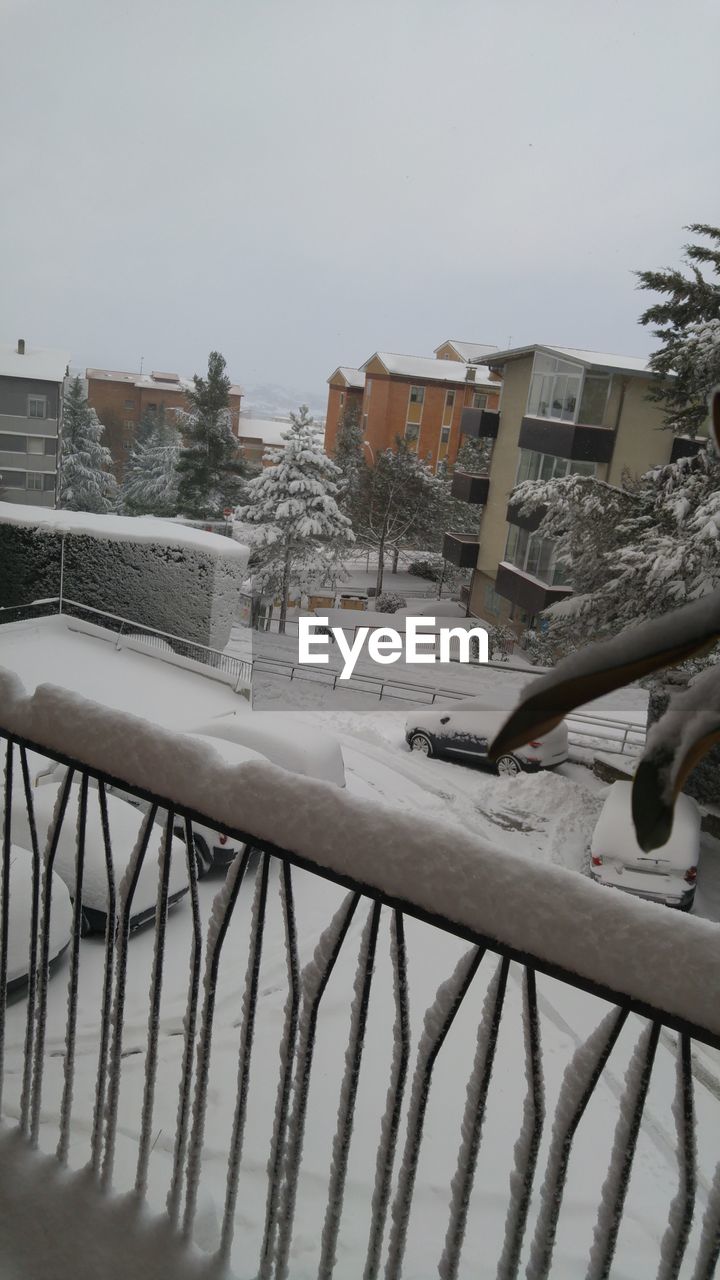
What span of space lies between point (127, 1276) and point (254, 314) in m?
5.87

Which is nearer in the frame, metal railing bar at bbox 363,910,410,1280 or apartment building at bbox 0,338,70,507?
metal railing bar at bbox 363,910,410,1280

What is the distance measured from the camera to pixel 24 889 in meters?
1.62

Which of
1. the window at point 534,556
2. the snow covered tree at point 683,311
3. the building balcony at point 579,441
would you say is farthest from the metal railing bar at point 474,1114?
the building balcony at point 579,441

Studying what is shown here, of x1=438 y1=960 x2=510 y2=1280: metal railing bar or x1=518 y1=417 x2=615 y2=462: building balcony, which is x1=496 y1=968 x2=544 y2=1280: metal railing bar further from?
x1=518 y1=417 x2=615 y2=462: building balcony

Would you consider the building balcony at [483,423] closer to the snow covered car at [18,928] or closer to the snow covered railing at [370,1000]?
the snow covered car at [18,928]

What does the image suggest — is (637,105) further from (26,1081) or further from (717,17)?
(26,1081)

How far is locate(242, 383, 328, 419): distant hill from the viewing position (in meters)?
7.51

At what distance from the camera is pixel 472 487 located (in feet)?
23.7

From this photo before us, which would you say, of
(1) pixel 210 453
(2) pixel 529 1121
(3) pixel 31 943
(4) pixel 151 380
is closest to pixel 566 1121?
(2) pixel 529 1121

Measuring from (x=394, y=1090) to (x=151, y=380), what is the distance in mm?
8786

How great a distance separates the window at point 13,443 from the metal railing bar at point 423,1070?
24.0 ft

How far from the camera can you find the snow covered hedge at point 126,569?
645cm

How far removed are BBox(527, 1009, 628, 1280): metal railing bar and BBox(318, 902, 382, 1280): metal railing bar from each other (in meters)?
0.15

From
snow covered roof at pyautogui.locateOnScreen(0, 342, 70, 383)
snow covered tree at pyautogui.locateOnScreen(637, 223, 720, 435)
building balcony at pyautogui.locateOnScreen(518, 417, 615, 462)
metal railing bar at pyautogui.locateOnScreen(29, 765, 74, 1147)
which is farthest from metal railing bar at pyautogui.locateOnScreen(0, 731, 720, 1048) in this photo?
snow covered roof at pyautogui.locateOnScreen(0, 342, 70, 383)
